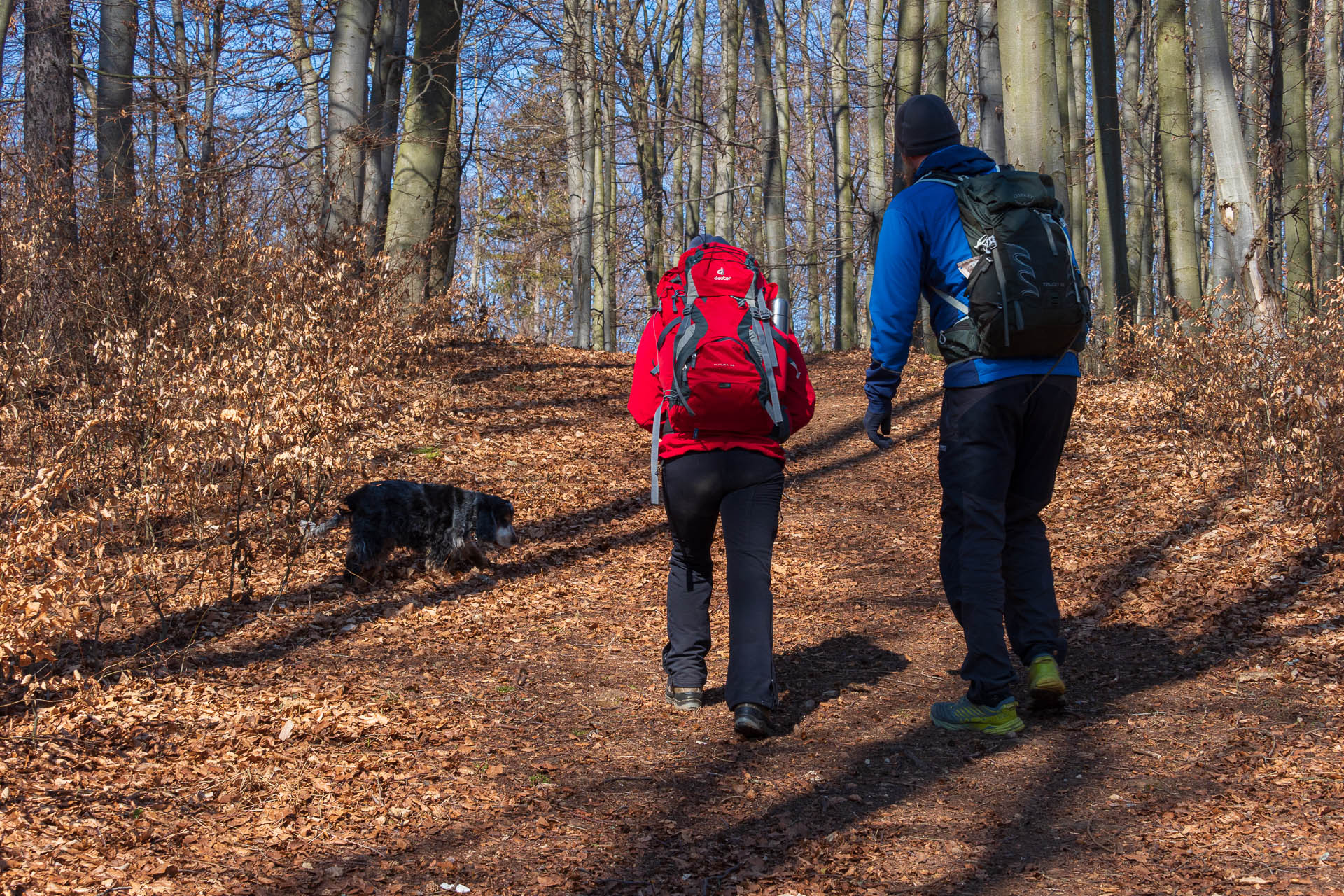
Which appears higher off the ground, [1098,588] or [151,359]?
[151,359]

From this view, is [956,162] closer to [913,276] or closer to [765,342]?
[913,276]

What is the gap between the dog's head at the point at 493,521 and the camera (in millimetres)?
6664

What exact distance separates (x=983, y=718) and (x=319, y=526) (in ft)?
13.6

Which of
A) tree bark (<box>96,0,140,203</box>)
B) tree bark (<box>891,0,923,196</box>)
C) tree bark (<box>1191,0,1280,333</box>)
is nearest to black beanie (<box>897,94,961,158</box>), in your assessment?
tree bark (<box>1191,0,1280,333</box>)

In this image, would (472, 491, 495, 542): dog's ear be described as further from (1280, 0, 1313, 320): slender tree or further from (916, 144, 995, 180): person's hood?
(1280, 0, 1313, 320): slender tree

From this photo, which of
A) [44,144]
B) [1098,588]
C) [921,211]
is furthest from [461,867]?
[44,144]

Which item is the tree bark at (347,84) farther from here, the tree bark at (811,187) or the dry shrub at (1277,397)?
the tree bark at (811,187)

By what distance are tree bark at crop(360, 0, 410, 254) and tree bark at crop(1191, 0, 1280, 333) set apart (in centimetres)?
795

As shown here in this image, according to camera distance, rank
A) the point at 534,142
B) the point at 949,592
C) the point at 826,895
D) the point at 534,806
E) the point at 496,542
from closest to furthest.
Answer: the point at 826,895
the point at 534,806
the point at 949,592
the point at 496,542
the point at 534,142

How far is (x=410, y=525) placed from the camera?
6246 mm

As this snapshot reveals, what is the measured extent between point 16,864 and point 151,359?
376cm

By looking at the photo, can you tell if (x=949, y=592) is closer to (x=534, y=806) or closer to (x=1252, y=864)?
(x=1252, y=864)

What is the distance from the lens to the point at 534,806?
3.40 m

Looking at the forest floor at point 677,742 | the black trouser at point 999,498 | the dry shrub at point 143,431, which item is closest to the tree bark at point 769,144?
the dry shrub at point 143,431
